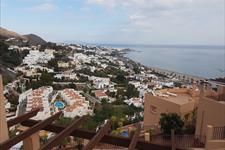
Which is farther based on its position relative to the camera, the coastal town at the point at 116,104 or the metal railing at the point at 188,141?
the coastal town at the point at 116,104

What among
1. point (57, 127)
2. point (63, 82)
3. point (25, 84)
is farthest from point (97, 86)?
point (57, 127)

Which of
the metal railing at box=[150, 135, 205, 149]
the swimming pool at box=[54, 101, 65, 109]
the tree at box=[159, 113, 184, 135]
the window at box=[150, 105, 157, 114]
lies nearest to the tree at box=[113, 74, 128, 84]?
the swimming pool at box=[54, 101, 65, 109]

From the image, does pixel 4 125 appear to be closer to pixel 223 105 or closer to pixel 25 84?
pixel 223 105

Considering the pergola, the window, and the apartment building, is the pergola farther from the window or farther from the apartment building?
the window

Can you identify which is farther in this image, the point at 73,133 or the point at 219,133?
the point at 219,133

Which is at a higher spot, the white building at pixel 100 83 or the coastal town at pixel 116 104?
the coastal town at pixel 116 104

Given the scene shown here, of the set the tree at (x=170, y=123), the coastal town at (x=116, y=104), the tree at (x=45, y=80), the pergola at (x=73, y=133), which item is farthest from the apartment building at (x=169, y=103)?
the tree at (x=45, y=80)

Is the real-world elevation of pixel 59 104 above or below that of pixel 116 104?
above

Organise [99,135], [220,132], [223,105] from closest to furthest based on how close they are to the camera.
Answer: [99,135] < [220,132] < [223,105]

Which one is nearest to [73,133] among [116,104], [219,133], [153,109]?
[219,133]

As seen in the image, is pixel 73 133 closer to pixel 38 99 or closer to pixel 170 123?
pixel 170 123

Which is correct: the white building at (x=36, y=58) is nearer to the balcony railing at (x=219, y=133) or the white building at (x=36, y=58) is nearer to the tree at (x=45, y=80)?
the tree at (x=45, y=80)
